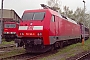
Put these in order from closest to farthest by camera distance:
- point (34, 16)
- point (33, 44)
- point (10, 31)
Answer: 1. point (33, 44)
2. point (34, 16)
3. point (10, 31)

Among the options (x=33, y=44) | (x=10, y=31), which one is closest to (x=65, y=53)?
(x=33, y=44)

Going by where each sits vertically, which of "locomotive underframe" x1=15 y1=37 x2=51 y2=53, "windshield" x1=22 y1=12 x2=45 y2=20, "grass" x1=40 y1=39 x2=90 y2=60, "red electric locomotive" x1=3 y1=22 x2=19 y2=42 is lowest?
"grass" x1=40 y1=39 x2=90 y2=60

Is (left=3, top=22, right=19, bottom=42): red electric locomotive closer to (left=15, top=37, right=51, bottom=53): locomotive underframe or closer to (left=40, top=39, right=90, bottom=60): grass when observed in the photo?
(left=40, top=39, right=90, bottom=60): grass

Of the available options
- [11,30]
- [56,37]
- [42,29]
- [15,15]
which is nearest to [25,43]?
[42,29]

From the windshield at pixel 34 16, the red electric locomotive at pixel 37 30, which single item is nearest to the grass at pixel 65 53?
the red electric locomotive at pixel 37 30

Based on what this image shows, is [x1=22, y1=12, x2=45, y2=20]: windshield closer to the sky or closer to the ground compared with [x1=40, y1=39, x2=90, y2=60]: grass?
closer to the sky

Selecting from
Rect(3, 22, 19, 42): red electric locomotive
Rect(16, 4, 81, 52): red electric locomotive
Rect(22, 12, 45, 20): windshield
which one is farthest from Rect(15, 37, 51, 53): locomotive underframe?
Rect(3, 22, 19, 42): red electric locomotive

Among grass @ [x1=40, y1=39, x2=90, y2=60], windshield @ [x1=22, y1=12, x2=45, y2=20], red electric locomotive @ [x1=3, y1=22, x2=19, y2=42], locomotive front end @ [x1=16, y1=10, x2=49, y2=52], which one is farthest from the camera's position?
red electric locomotive @ [x1=3, y1=22, x2=19, y2=42]

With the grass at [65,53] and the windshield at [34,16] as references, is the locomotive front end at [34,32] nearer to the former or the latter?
the windshield at [34,16]

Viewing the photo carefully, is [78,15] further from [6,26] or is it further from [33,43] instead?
[33,43]

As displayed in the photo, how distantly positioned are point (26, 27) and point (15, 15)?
110ft

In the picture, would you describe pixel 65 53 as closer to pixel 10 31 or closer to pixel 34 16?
pixel 34 16

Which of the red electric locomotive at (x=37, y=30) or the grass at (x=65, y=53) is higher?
the red electric locomotive at (x=37, y=30)

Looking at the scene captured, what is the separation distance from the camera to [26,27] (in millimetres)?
14555
